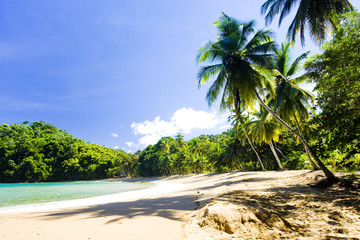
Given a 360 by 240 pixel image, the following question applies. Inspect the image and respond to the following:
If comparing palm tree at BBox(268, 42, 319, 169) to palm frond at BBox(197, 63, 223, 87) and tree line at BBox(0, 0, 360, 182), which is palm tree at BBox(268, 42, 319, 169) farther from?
palm frond at BBox(197, 63, 223, 87)

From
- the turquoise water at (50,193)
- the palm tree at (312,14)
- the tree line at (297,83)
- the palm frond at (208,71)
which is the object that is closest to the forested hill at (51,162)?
the turquoise water at (50,193)

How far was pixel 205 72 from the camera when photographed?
11.3m

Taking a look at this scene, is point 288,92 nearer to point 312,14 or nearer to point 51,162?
point 312,14

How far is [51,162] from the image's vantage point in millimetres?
→ 64625

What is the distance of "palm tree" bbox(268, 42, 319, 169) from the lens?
39.0ft

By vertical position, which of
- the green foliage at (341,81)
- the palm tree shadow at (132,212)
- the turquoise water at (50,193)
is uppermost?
the green foliage at (341,81)

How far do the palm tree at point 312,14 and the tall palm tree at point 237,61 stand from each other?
1.20m

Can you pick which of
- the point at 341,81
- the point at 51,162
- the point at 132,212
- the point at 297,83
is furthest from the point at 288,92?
the point at 51,162

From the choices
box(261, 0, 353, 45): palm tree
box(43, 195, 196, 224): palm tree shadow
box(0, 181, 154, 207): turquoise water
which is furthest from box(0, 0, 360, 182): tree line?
box(0, 181, 154, 207): turquoise water

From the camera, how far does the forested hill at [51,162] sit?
56500mm

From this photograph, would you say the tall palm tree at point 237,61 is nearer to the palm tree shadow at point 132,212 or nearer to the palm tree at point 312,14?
the palm tree at point 312,14

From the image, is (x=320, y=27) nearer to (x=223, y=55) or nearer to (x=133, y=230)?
(x=223, y=55)

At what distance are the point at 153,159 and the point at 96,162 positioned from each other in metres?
30.0

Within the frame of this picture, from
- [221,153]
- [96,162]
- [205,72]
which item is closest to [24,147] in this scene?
[96,162]
